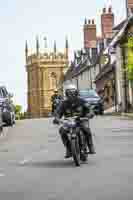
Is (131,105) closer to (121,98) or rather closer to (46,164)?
(121,98)

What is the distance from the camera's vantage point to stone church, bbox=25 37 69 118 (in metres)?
182

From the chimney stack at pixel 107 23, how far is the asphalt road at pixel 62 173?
208ft

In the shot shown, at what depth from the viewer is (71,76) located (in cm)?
11969

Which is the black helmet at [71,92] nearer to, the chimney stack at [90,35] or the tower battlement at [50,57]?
the chimney stack at [90,35]

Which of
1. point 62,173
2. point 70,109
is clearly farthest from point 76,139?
point 62,173

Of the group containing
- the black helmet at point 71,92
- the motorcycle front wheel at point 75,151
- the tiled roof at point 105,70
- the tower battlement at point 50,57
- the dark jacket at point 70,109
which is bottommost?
the motorcycle front wheel at point 75,151

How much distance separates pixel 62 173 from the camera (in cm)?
1462

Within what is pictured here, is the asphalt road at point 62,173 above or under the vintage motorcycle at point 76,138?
under

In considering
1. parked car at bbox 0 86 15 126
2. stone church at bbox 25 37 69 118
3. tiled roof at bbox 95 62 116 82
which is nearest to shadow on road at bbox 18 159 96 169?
parked car at bbox 0 86 15 126

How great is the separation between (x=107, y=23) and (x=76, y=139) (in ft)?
237

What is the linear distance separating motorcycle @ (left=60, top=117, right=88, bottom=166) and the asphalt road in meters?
0.23

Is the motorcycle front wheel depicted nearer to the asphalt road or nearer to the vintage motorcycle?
the vintage motorcycle

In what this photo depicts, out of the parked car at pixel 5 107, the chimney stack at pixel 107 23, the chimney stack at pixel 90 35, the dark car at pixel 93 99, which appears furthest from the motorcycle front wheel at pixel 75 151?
the chimney stack at pixel 90 35

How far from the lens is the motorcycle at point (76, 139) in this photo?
16016 mm
